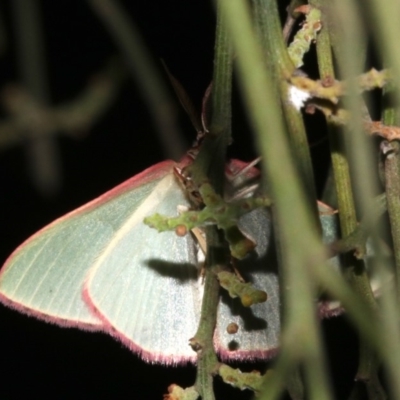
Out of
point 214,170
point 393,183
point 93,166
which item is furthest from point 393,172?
point 93,166

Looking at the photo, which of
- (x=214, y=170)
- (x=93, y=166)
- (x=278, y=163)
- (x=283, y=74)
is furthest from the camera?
(x=93, y=166)

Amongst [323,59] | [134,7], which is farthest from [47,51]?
[323,59]

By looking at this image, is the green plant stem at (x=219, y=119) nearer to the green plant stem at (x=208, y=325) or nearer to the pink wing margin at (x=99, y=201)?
the green plant stem at (x=208, y=325)

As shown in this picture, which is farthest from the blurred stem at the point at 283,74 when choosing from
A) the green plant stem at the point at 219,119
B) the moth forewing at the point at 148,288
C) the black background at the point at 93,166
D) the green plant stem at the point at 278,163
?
the black background at the point at 93,166

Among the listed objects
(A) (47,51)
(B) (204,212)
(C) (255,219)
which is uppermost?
(A) (47,51)

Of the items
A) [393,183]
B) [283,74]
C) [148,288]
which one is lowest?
[148,288]

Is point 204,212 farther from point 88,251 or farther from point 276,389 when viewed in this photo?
point 88,251

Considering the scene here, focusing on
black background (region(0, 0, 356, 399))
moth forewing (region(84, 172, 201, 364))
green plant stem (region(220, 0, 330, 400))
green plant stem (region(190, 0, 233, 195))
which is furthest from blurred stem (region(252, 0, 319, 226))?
black background (region(0, 0, 356, 399))

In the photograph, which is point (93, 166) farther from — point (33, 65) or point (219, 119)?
point (219, 119)
